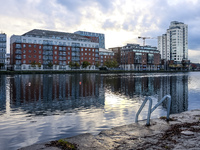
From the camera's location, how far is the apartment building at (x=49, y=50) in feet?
405

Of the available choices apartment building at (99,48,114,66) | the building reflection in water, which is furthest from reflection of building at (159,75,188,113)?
apartment building at (99,48,114,66)

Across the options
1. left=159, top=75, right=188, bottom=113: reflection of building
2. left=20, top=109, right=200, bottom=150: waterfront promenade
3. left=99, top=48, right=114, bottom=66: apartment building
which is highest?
left=99, top=48, right=114, bottom=66: apartment building

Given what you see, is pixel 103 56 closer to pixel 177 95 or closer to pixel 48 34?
pixel 48 34

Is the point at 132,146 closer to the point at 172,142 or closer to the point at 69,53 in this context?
the point at 172,142

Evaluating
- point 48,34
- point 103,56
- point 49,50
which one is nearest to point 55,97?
point 49,50

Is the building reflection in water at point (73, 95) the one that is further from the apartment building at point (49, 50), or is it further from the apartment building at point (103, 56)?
the apartment building at point (103, 56)

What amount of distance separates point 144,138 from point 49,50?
133m

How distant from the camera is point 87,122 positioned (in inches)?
484

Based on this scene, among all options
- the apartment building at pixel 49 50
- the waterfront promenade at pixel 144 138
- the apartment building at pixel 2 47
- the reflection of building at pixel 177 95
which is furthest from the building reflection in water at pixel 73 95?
the apartment building at pixel 2 47

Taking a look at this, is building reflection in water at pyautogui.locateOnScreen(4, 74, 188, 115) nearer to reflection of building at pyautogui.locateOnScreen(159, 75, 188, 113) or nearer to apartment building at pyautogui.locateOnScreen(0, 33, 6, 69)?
reflection of building at pyautogui.locateOnScreen(159, 75, 188, 113)

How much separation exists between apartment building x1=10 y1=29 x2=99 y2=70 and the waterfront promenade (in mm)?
120340

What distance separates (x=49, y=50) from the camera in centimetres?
13475

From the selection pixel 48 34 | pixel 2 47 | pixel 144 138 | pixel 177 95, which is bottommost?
pixel 177 95

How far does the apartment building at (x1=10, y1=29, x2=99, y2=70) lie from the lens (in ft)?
405
